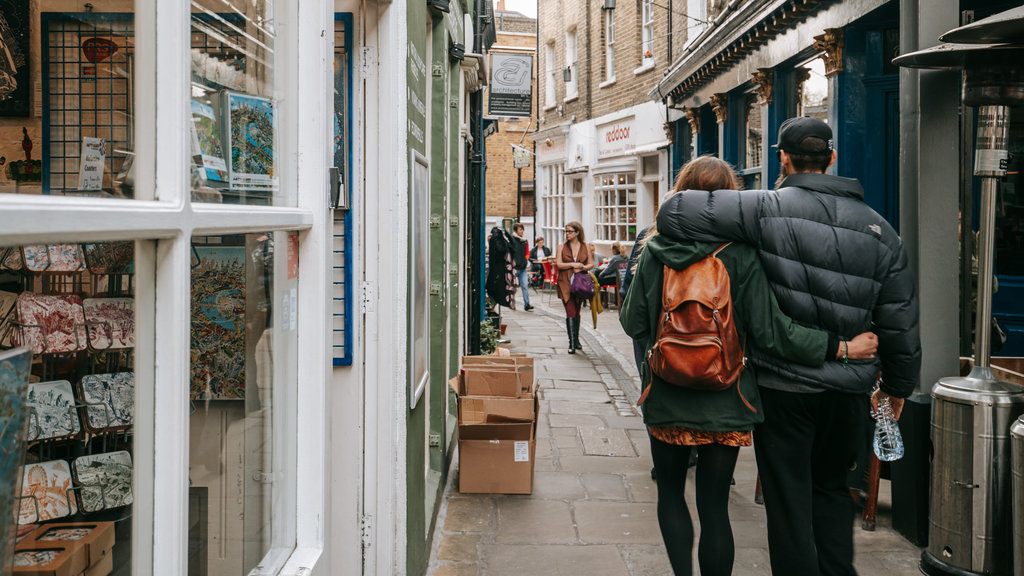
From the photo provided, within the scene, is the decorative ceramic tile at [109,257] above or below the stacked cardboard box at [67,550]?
above

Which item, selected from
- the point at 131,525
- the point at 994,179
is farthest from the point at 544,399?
the point at 131,525

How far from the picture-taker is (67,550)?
115cm

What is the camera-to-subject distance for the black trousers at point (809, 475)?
339 centimetres

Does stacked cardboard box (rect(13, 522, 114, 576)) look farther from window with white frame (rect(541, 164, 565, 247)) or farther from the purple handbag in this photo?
window with white frame (rect(541, 164, 565, 247))

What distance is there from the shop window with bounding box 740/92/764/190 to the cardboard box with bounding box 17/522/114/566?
9.73 meters

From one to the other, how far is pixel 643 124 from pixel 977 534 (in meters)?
15.3

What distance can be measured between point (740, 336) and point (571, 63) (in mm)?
22054

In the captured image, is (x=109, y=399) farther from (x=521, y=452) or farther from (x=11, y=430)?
(x=521, y=452)

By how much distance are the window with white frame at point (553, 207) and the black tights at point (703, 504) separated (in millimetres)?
21843

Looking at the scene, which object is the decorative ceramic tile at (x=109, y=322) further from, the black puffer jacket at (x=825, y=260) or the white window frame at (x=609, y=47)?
the white window frame at (x=609, y=47)

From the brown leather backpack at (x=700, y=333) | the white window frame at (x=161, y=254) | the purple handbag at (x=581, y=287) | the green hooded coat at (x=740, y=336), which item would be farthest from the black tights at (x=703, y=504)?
the purple handbag at (x=581, y=287)

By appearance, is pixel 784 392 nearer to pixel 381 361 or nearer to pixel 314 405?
pixel 381 361

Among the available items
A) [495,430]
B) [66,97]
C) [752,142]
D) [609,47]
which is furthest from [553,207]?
[66,97]

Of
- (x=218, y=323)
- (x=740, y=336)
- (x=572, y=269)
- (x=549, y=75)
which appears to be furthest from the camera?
(x=549, y=75)
